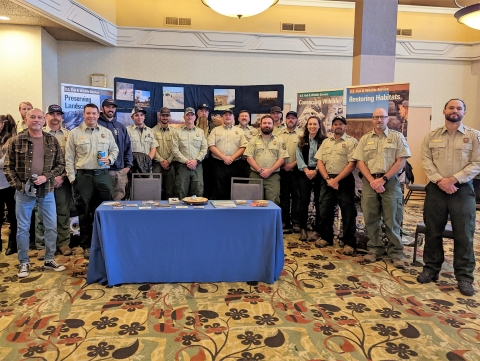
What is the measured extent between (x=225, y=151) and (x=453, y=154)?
293 centimetres

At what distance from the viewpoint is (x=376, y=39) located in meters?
5.66

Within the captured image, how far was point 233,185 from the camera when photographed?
417 cm

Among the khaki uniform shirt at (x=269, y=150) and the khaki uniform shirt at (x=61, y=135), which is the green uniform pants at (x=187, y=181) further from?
the khaki uniform shirt at (x=61, y=135)

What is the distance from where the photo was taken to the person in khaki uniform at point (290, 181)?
5004 mm

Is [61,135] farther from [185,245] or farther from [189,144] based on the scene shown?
[185,245]

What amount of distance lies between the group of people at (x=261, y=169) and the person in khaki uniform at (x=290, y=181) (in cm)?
1

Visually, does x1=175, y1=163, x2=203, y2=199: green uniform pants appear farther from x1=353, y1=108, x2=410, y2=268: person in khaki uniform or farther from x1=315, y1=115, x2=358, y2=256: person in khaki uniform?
x1=353, y1=108, x2=410, y2=268: person in khaki uniform

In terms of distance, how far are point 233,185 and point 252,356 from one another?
217 centimetres

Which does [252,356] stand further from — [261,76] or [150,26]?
[150,26]

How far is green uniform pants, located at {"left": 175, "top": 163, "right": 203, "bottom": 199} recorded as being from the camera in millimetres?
4980

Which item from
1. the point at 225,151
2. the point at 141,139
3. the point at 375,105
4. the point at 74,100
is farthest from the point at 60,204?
the point at 375,105

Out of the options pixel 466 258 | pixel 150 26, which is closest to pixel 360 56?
pixel 466 258

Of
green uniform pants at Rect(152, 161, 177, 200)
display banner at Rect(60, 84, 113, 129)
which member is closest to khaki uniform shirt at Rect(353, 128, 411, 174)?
green uniform pants at Rect(152, 161, 177, 200)

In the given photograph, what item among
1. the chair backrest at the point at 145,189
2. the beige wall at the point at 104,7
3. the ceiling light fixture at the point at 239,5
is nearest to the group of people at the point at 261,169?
the chair backrest at the point at 145,189
